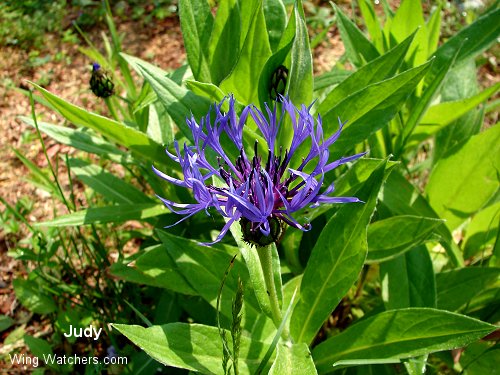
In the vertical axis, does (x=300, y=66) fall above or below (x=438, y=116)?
above

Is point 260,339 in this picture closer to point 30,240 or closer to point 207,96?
point 207,96

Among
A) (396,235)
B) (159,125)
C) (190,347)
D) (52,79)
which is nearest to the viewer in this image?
(190,347)

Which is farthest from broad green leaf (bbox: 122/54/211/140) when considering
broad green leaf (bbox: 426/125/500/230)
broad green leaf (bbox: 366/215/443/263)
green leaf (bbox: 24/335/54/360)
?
green leaf (bbox: 24/335/54/360)

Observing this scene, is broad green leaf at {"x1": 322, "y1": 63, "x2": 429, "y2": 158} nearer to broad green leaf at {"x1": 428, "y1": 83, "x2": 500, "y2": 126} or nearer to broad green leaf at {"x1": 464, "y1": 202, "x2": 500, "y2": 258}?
broad green leaf at {"x1": 428, "y1": 83, "x2": 500, "y2": 126}

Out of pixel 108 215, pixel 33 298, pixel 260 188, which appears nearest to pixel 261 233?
pixel 260 188

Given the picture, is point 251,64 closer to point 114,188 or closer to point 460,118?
point 114,188

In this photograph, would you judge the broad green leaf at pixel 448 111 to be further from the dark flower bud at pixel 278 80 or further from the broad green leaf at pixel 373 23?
the dark flower bud at pixel 278 80
